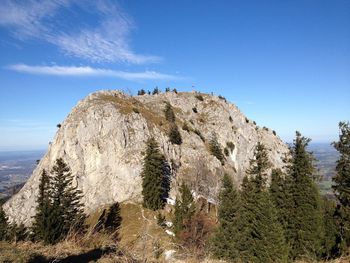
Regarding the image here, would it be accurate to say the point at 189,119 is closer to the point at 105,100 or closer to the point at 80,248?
the point at 105,100

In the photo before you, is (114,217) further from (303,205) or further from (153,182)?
(303,205)

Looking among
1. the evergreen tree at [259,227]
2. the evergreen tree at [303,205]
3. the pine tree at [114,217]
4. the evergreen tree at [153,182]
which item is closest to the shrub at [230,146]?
the evergreen tree at [153,182]

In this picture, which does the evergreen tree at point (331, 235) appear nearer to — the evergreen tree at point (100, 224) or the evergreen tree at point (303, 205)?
the evergreen tree at point (303, 205)

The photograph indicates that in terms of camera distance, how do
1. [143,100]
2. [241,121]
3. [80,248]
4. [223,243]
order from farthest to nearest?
[241,121] → [143,100] → [223,243] → [80,248]

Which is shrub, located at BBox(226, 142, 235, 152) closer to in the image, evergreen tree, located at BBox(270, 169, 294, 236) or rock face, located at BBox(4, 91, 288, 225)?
rock face, located at BBox(4, 91, 288, 225)

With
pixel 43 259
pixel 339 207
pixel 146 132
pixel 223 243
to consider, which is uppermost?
pixel 146 132

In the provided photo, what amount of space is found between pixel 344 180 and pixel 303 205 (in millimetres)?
6297

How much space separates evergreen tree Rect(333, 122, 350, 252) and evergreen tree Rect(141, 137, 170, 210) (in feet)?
111

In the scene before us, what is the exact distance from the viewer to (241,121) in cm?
12281

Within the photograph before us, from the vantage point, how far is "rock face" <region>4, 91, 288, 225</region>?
2911 inches

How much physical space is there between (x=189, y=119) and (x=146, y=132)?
2888 cm

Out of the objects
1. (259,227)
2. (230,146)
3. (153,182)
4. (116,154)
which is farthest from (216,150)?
(259,227)

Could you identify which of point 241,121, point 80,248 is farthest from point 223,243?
point 241,121

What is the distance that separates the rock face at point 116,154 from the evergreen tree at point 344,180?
114ft
